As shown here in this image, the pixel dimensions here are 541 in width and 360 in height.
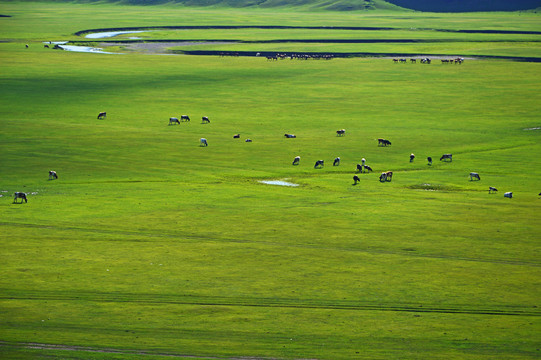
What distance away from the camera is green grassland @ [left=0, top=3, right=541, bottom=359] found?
27141 mm

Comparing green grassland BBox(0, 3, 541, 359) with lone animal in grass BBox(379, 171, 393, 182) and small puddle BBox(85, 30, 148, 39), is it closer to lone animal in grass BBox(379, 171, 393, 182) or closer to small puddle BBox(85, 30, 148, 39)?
lone animal in grass BBox(379, 171, 393, 182)

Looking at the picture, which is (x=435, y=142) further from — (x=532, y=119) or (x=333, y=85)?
(x=333, y=85)

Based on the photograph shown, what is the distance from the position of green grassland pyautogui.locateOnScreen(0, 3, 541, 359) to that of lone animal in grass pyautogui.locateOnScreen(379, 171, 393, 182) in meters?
0.76

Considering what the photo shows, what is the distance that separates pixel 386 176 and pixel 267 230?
48.5 feet

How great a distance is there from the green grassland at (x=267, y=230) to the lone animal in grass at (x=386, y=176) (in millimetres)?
755

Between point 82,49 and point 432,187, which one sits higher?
point 82,49

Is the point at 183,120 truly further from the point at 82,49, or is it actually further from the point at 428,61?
the point at 82,49

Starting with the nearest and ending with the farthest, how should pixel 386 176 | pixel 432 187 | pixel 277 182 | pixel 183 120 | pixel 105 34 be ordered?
pixel 432 187 → pixel 277 182 → pixel 386 176 → pixel 183 120 → pixel 105 34

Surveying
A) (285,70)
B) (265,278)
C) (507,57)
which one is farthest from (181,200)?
(507,57)

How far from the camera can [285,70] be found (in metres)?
115

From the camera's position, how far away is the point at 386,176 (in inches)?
2078

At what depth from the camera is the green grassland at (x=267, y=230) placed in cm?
2714

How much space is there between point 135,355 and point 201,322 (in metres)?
3.63

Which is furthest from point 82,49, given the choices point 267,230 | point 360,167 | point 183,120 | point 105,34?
point 267,230
